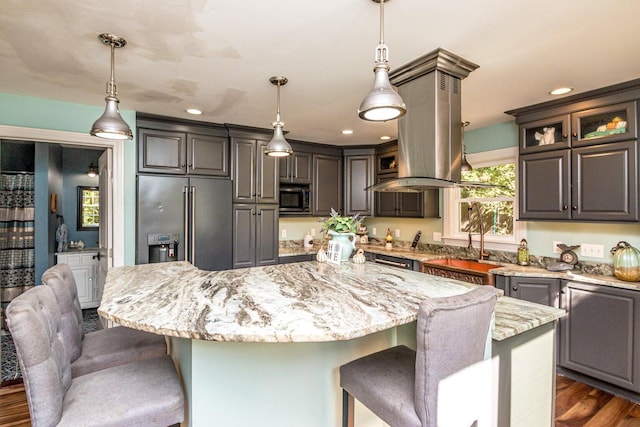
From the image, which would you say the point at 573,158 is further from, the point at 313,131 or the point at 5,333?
the point at 5,333

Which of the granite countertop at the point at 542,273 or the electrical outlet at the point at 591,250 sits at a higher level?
the electrical outlet at the point at 591,250

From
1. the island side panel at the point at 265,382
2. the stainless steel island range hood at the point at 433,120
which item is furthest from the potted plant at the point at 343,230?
the island side panel at the point at 265,382

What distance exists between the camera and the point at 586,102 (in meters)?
2.72

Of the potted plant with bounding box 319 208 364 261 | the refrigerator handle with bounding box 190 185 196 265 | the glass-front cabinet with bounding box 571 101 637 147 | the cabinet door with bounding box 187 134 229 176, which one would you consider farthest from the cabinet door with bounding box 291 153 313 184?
the glass-front cabinet with bounding box 571 101 637 147

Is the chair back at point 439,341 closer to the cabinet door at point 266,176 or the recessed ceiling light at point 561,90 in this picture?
the recessed ceiling light at point 561,90

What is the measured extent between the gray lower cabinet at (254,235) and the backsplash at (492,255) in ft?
3.12

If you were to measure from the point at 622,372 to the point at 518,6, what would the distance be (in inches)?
107

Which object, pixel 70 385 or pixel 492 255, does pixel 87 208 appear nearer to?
pixel 70 385

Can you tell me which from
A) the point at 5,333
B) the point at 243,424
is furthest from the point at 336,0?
the point at 5,333

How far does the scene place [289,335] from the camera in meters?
1.08

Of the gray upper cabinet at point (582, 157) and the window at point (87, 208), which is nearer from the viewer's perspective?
the gray upper cabinet at point (582, 157)

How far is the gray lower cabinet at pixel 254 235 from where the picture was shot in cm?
376

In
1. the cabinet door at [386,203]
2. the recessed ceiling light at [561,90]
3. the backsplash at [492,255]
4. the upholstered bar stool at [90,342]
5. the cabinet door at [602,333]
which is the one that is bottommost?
the cabinet door at [602,333]

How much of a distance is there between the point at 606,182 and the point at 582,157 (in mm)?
273
